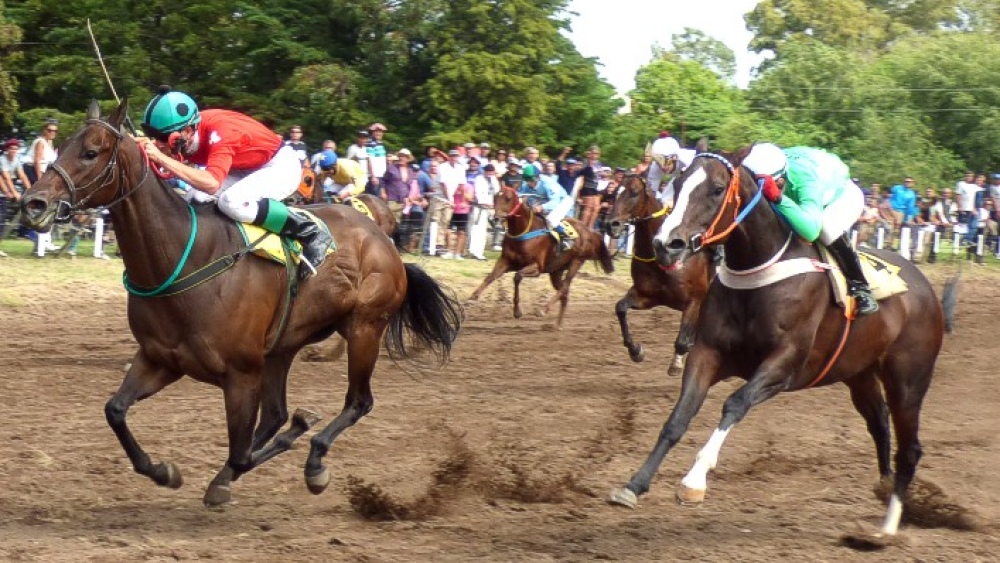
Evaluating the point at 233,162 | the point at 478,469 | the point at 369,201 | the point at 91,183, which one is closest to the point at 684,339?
the point at 369,201

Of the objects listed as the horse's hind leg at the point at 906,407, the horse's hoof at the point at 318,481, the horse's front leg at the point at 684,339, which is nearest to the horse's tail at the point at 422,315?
the horse's hoof at the point at 318,481

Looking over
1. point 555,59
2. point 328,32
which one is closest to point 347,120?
point 328,32

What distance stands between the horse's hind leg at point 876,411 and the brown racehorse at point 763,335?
13mm

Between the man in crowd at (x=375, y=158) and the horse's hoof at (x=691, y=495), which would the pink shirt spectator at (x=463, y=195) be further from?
the horse's hoof at (x=691, y=495)

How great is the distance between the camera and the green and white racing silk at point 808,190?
7047 mm

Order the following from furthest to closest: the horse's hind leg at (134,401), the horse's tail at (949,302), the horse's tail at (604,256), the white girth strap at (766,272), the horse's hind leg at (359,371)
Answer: the horse's tail at (604,256) → the horse's tail at (949,302) → the horse's hind leg at (359,371) → the white girth strap at (766,272) → the horse's hind leg at (134,401)

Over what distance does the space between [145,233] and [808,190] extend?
10.9 feet

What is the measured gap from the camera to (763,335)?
268 inches

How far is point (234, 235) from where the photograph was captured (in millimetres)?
7234

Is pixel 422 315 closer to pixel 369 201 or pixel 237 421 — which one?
A: pixel 237 421

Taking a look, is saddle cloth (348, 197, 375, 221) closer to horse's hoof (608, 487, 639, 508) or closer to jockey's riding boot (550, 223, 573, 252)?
jockey's riding boot (550, 223, 573, 252)

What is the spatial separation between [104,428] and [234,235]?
2.59 metres

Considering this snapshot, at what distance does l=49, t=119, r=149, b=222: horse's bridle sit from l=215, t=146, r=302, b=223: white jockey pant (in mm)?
616

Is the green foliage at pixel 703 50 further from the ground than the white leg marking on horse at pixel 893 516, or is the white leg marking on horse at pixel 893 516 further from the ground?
the green foliage at pixel 703 50
